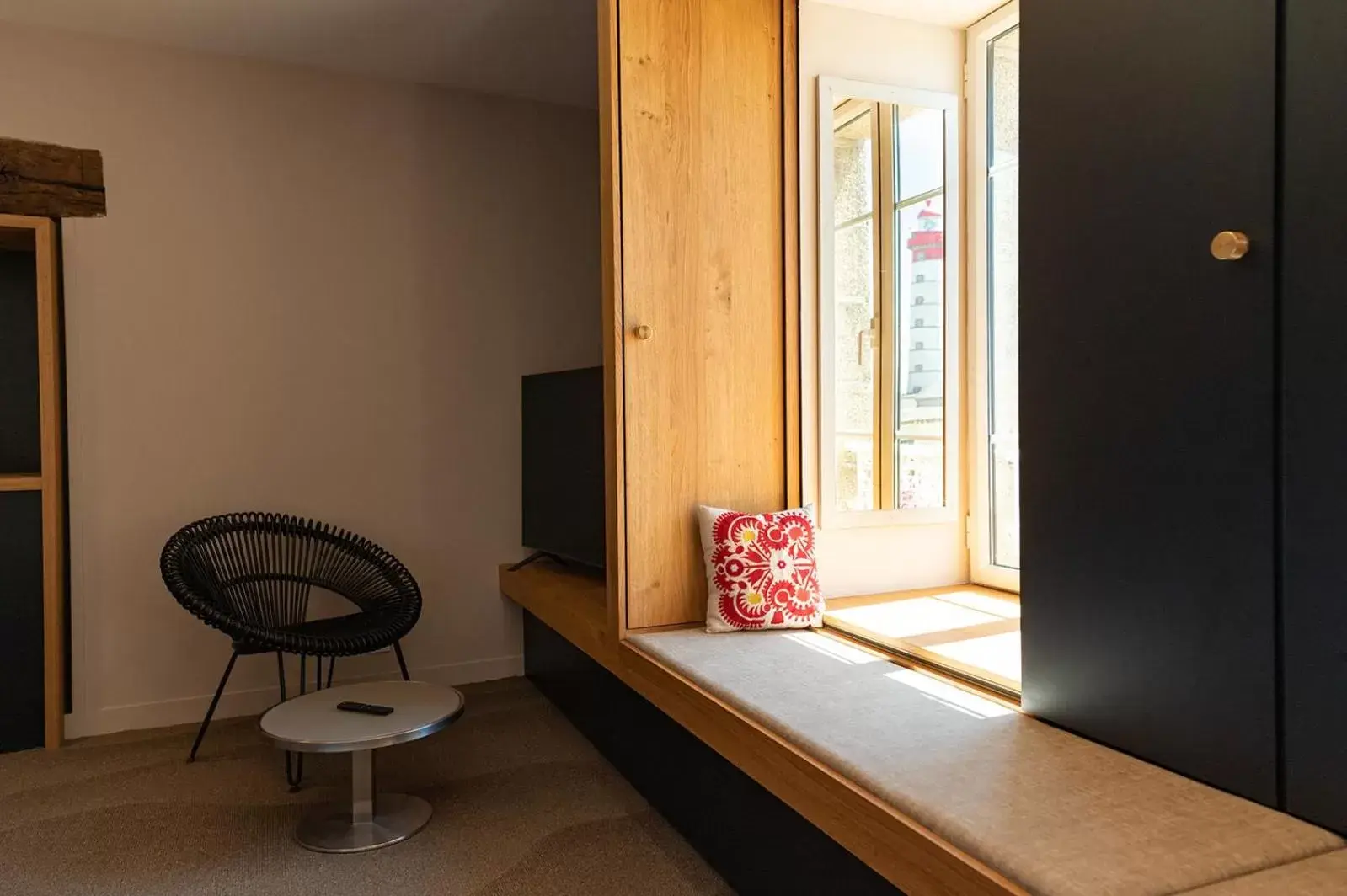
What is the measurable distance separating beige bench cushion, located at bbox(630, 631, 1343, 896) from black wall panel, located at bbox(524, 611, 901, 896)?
7.6 inches

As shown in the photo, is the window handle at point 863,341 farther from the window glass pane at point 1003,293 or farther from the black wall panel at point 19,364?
the black wall panel at point 19,364

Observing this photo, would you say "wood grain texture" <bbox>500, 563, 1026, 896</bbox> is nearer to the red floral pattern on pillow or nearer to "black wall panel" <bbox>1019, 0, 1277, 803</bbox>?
the red floral pattern on pillow

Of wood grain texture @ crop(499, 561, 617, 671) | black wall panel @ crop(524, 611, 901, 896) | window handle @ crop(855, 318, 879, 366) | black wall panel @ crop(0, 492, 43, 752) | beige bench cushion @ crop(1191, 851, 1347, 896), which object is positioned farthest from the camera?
black wall panel @ crop(0, 492, 43, 752)

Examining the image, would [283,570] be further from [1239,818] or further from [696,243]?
[1239,818]

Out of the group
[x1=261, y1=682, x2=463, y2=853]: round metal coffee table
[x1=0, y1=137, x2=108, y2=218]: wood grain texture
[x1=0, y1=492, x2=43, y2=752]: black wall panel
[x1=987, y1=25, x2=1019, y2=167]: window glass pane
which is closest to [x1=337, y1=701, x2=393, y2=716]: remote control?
[x1=261, y1=682, x2=463, y2=853]: round metal coffee table

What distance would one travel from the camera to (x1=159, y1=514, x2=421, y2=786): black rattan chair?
111 inches

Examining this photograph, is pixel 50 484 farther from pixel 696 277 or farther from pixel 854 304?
pixel 854 304

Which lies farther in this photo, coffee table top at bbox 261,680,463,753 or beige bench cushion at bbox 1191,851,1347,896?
coffee table top at bbox 261,680,463,753

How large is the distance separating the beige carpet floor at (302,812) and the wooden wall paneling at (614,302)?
56cm

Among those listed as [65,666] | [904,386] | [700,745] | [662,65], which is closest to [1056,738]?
[700,745]

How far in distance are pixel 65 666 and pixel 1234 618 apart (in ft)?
11.8

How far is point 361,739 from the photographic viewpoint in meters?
2.26

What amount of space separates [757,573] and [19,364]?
2.79 metres

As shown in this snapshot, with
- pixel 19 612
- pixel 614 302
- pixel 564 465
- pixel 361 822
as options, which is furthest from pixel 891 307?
pixel 19 612
